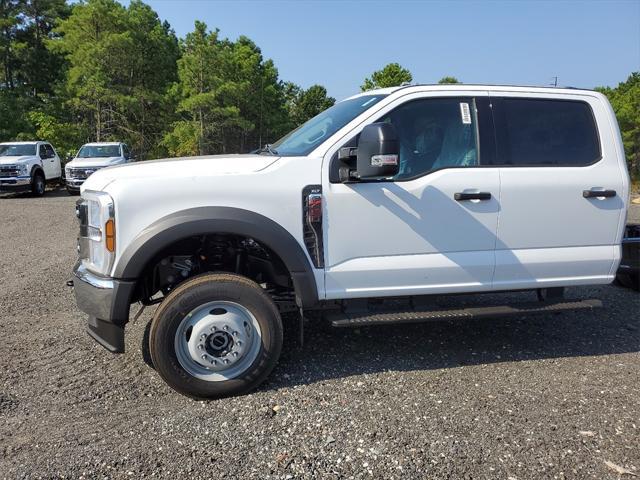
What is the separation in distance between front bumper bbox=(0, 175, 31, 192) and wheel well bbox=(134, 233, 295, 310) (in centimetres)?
1653

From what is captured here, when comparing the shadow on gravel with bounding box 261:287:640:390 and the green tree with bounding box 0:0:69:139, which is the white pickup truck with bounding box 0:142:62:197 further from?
the shadow on gravel with bounding box 261:287:640:390

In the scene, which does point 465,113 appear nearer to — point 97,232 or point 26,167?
point 97,232

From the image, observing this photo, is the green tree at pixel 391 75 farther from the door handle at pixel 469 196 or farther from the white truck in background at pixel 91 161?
the door handle at pixel 469 196

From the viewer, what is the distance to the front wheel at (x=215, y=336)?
3.32 m

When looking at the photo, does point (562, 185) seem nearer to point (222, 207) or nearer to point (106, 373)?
point (222, 207)

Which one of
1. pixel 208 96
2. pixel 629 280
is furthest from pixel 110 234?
pixel 208 96

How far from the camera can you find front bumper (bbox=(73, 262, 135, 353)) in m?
3.28

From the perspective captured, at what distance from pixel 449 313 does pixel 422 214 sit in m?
0.77

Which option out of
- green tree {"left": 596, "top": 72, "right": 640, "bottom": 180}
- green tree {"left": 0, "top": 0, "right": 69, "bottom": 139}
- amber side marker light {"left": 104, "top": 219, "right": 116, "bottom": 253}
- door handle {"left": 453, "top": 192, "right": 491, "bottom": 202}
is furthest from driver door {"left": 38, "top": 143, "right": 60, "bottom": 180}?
green tree {"left": 596, "top": 72, "right": 640, "bottom": 180}

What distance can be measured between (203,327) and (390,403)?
1.32 meters

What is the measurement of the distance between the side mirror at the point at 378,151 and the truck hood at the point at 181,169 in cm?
66

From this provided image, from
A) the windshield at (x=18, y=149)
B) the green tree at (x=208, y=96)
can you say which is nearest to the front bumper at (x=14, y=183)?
the windshield at (x=18, y=149)

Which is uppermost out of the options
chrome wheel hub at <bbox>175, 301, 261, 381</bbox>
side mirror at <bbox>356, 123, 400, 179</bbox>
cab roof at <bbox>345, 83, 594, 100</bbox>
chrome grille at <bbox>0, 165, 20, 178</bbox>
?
cab roof at <bbox>345, 83, 594, 100</bbox>

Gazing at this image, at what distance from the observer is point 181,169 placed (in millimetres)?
3379
